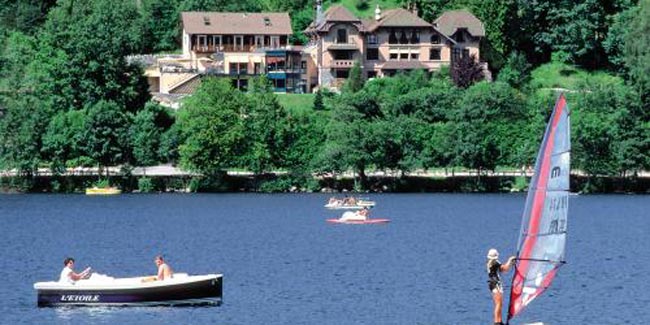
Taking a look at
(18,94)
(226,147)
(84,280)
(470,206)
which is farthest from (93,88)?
(84,280)

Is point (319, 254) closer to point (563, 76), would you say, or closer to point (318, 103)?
point (318, 103)

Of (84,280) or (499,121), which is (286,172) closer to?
(499,121)

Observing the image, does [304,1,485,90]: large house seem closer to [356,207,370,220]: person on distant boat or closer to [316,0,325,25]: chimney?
[316,0,325,25]: chimney

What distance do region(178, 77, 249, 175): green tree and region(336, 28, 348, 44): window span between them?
107ft

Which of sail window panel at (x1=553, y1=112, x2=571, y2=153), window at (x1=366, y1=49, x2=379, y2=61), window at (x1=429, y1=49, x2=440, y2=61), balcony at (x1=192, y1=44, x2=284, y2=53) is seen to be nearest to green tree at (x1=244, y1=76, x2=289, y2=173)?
window at (x1=366, y1=49, x2=379, y2=61)

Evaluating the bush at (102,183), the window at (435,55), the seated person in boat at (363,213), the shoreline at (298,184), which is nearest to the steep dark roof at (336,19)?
the window at (435,55)

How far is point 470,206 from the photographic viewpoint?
5148 inches

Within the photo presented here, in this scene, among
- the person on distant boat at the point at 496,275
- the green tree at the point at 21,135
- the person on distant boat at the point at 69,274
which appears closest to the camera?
the person on distant boat at the point at 496,275

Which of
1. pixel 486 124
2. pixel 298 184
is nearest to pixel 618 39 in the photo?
pixel 486 124

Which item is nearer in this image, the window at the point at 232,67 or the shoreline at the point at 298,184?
the shoreline at the point at 298,184

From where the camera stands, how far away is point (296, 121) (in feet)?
501

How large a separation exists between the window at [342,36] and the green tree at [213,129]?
32621 mm

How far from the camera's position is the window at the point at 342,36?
7195 inches

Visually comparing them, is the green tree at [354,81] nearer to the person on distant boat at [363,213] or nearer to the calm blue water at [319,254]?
the calm blue water at [319,254]
